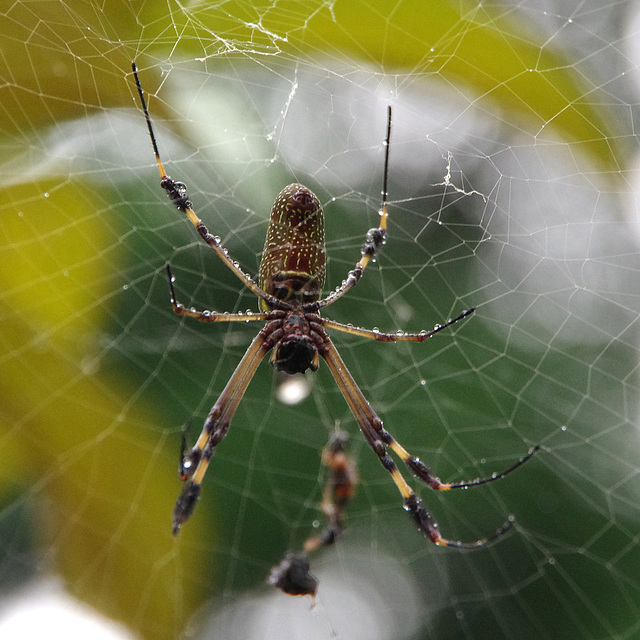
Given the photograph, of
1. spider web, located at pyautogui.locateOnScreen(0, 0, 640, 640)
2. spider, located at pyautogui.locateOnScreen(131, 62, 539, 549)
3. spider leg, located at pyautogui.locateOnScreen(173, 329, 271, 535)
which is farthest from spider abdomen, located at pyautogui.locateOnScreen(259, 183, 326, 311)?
spider web, located at pyautogui.locateOnScreen(0, 0, 640, 640)

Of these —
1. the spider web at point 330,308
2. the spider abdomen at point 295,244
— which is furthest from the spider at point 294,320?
the spider web at point 330,308

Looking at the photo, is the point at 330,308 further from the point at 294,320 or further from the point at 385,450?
the point at 385,450

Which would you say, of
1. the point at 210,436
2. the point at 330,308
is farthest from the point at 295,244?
the point at 330,308

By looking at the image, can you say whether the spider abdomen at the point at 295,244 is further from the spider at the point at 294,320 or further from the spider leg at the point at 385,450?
the spider leg at the point at 385,450

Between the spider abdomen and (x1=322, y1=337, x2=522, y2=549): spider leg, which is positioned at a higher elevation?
the spider abdomen

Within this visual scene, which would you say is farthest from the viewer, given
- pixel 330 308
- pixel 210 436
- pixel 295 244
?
pixel 330 308

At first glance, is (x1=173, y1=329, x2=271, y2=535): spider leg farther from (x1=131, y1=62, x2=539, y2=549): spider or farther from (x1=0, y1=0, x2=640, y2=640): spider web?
(x1=0, y1=0, x2=640, y2=640): spider web
